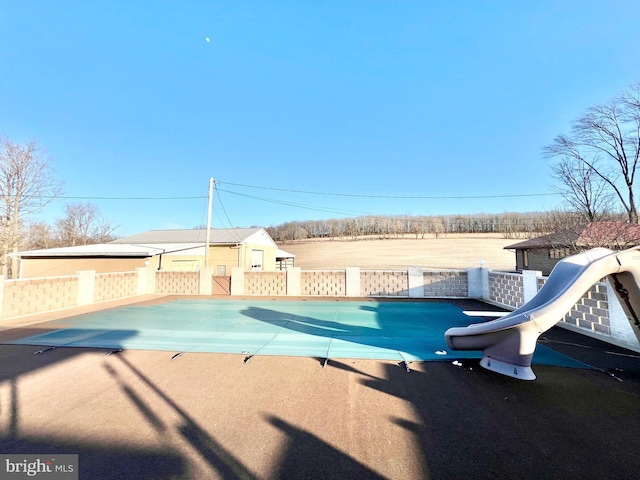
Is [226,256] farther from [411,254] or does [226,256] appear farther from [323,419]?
[411,254]

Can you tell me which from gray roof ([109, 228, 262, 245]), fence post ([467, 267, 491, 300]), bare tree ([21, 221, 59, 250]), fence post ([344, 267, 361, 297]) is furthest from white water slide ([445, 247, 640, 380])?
bare tree ([21, 221, 59, 250])

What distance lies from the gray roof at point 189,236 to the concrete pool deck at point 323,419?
61.3ft

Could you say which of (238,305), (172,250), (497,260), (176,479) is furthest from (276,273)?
(497,260)

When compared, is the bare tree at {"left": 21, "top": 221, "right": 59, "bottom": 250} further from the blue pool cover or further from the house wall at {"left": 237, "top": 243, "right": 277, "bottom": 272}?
the blue pool cover

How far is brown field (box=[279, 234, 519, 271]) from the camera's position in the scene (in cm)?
3691

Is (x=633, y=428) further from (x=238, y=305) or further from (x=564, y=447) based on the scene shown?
(x=238, y=305)

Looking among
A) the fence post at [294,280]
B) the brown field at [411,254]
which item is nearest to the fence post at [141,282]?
the fence post at [294,280]

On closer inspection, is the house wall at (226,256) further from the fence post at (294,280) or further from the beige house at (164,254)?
the fence post at (294,280)

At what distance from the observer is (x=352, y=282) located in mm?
13953

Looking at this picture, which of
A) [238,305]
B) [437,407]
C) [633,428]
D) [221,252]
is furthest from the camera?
[221,252]

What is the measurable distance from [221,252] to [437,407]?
2133cm

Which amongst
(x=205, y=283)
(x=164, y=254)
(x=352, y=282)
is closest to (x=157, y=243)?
(x=164, y=254)

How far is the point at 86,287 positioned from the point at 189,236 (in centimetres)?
1523

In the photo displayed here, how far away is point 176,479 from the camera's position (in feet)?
6.99
